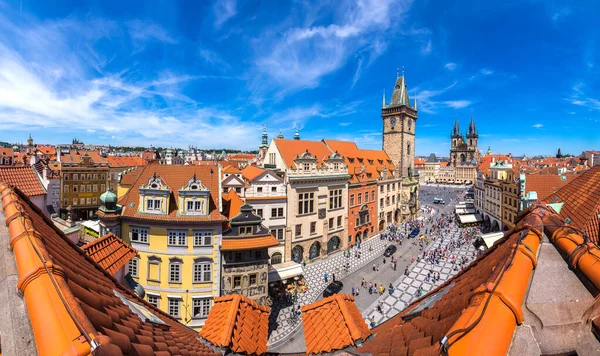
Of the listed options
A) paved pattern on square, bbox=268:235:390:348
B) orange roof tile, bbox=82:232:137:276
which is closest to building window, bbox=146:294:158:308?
paved pattern on square, bbox=268:235:390:348

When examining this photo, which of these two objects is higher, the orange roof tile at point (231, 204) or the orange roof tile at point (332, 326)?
the orange roof tile at point (231, 204)

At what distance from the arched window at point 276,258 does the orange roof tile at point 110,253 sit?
65.2ft

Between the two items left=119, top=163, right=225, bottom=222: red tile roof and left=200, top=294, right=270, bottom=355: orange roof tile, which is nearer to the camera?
left=200, top=294, right=270, bottom=355: orange roof tile

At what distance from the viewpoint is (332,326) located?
22.7ft

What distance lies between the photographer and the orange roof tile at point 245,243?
70.1ft

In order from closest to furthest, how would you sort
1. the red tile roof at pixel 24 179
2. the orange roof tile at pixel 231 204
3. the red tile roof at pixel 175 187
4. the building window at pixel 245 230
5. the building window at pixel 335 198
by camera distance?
the red tile roof at pixel 24 179
the red tile roof at pixel 175 187
the building window at pixel 245 230
the orange roof tile at pixel 231 204
the building window at pixel 335 198

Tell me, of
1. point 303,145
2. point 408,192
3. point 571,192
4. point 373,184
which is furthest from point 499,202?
point 571,192

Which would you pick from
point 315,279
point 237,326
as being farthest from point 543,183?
point 237,326

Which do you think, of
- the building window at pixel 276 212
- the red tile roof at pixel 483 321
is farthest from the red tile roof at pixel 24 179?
the building window at pixel 276 212

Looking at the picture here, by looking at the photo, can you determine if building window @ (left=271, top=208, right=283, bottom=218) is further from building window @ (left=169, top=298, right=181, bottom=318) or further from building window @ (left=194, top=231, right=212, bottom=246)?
building window @ (left=169, top=298, right=181, bottom=318)

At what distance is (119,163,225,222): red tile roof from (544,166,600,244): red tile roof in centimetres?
1952

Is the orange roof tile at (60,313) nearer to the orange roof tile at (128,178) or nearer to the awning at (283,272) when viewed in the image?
the awning at (283,272)

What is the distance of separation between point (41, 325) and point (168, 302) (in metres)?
22.6

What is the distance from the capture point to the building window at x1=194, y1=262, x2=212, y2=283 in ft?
69.7
